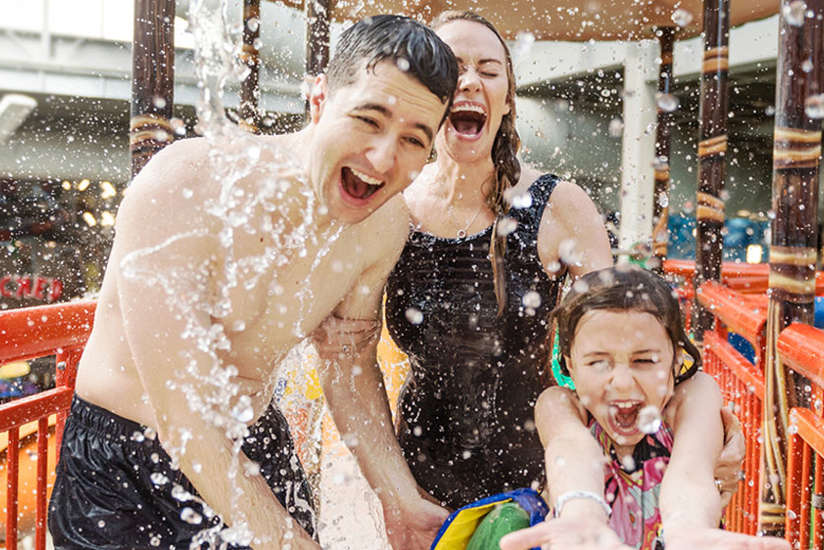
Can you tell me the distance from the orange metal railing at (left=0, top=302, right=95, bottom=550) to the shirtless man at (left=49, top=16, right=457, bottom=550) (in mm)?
356

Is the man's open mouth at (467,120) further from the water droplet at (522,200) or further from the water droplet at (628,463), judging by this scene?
the water droplet at (628,463)

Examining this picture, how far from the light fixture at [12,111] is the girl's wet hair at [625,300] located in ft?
39.5

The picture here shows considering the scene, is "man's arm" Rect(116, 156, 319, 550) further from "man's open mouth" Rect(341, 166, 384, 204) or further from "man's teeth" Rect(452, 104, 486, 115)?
"man's teeth" Rect(452, 104, 486, 115)

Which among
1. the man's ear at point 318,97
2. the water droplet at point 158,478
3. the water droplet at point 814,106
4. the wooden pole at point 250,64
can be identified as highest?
the wooden pole at point 250,64

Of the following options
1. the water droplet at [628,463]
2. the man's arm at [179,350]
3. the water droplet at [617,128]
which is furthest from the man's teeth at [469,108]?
the water droplet at [617,128]

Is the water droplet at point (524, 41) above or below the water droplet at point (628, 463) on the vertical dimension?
above

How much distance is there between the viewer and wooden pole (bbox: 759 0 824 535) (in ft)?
7.38

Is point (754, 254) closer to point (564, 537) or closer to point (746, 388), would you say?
point (746, 388)

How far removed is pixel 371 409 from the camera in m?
1.96

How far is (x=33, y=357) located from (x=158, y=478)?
2.44 ft

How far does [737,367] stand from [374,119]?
6.98ft

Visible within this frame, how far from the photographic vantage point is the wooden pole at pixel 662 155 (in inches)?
231

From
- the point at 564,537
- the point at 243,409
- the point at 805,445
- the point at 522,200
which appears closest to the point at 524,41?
the point at 522,200

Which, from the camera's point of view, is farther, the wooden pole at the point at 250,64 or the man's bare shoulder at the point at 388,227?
the wooden pole at the point at 250,64
